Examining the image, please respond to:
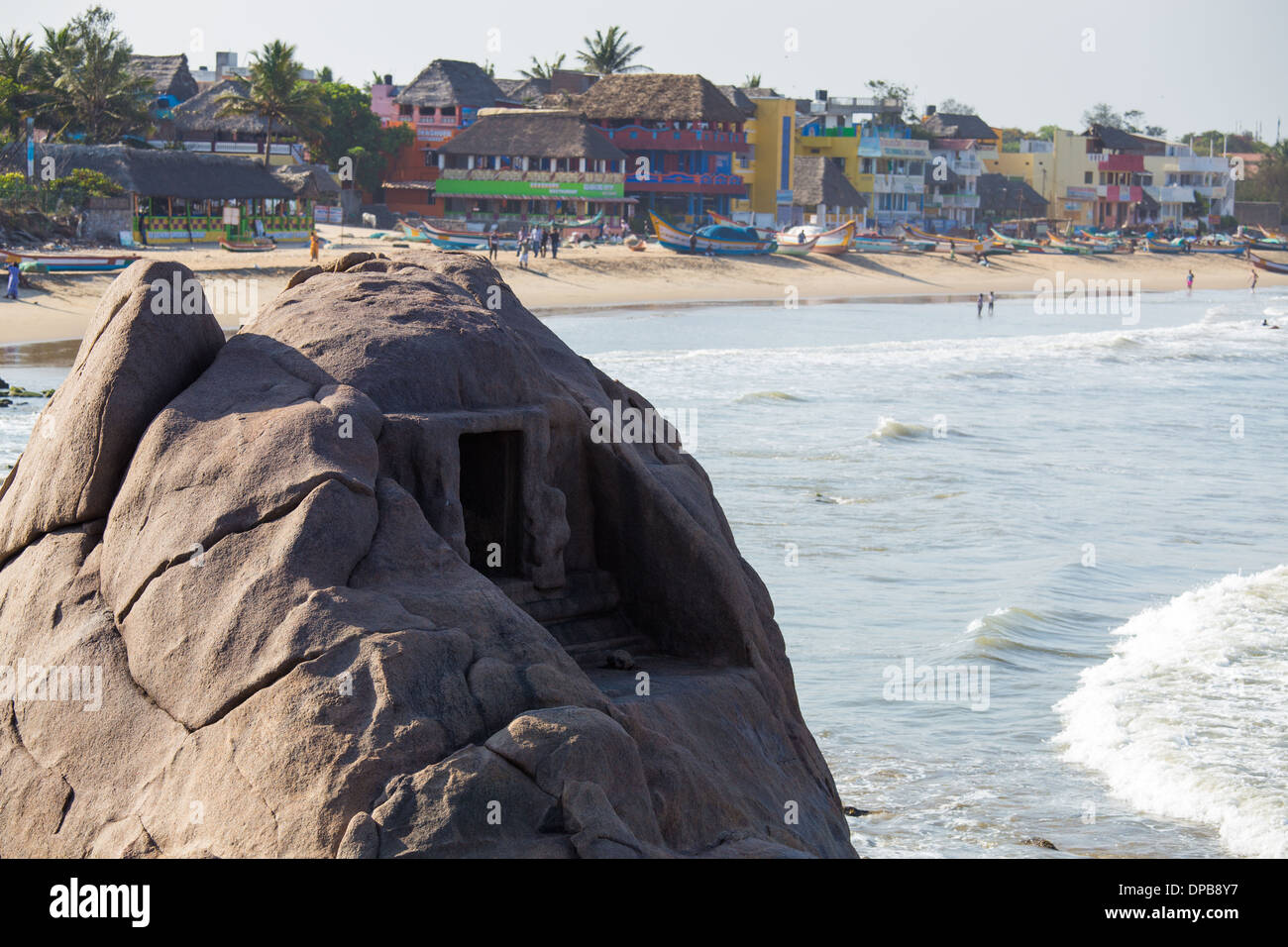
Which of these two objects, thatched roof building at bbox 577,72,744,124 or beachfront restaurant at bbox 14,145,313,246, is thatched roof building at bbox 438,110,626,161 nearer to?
thatched roof building at bbox 577,72,744,124

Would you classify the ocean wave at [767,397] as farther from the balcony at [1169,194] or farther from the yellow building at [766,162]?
the balcony at [1169,194]

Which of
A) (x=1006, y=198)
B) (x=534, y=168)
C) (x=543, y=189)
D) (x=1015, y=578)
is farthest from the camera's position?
(x=1006, y=198)

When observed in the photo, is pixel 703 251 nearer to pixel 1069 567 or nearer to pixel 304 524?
pixel 1069 567

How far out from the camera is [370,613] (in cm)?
577

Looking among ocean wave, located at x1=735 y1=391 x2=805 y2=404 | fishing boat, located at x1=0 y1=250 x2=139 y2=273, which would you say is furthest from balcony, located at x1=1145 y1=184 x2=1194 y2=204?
fishing boat, located at x1=0 y1=250 x2=139 y2=273

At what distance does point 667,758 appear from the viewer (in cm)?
623

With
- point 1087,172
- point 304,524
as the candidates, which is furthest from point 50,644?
point 1087,172

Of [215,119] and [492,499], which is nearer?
[492,499]

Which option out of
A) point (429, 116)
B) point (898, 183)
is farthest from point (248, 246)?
point (898, 183)

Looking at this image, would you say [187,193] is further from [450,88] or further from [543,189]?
[450,88]

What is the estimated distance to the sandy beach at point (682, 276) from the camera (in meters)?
38.9

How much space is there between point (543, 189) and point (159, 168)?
66.2 ft

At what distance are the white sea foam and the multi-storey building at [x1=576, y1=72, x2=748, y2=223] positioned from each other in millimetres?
55480

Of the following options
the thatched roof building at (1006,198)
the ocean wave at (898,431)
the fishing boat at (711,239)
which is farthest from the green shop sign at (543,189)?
the ocean wave at (898,431)
